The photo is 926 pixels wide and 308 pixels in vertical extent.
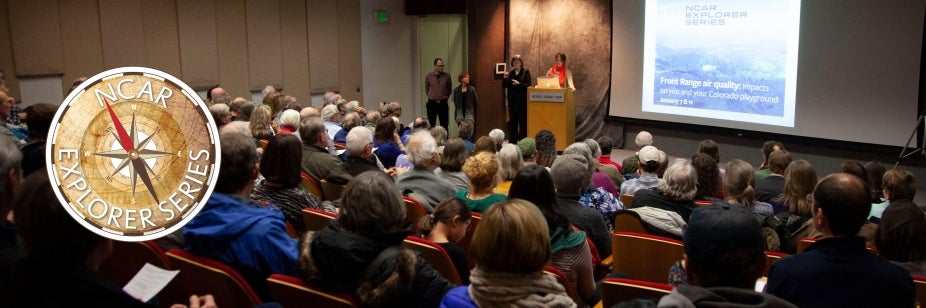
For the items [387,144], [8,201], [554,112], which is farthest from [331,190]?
[554,112]

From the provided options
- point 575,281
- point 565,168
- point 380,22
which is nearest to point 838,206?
point 575,281

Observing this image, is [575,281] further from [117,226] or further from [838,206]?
[117,226]

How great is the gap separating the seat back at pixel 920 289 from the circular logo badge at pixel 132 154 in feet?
7.96

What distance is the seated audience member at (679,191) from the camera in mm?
3695

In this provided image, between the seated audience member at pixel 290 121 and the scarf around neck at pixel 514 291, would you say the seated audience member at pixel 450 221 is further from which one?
the seated audience member at pixel 290 121

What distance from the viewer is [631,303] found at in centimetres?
153

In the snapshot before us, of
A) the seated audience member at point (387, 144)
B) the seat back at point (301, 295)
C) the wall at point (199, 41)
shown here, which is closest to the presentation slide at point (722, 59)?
the seated audience member at point (387, 144)

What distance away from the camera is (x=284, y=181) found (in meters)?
3.41

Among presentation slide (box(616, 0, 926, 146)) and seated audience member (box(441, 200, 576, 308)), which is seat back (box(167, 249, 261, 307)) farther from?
presentation slide (box(616, 0, 926, 146))

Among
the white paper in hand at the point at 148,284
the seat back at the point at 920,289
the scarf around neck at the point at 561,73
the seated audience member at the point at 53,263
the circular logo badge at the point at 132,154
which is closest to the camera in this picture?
the circular logo badge at the point at 132,154

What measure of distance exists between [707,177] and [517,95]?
674 centimetres

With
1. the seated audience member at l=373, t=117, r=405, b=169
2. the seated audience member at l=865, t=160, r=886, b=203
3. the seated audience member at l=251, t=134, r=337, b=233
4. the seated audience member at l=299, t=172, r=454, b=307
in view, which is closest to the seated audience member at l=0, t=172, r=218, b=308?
the seated audience member at l=299, t=172, r=454, b=307

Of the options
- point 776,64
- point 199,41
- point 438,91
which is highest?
point 199,41

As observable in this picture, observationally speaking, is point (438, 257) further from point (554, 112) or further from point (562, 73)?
point (562, 73)
